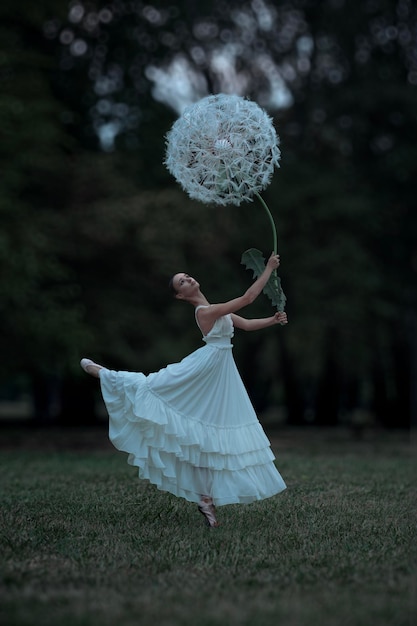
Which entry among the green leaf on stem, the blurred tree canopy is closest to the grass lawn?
the green leaf on stem

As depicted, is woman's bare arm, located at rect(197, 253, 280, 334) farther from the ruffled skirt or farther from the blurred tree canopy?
the blurred tree canopy

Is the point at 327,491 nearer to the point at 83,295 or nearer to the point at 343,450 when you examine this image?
the point at 343,450

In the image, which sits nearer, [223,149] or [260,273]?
[223,149]

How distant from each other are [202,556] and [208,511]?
1356 millimetres

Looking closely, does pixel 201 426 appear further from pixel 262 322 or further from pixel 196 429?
pixel 262 322

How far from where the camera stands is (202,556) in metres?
6.03

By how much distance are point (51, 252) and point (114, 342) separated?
3070mm

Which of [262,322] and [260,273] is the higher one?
[260,273]

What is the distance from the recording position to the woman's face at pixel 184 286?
25.2 feet

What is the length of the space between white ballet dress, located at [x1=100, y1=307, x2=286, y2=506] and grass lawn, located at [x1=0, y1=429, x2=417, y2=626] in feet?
1.24

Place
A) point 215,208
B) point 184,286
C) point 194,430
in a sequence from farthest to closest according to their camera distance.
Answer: point 215,208, point 184,286, point 194,430

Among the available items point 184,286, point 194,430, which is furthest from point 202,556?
point 184,286

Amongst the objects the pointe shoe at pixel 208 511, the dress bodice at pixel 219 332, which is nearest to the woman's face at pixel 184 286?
the dress bodice at pixel 219 332

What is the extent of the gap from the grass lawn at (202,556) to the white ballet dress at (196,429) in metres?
0.38
